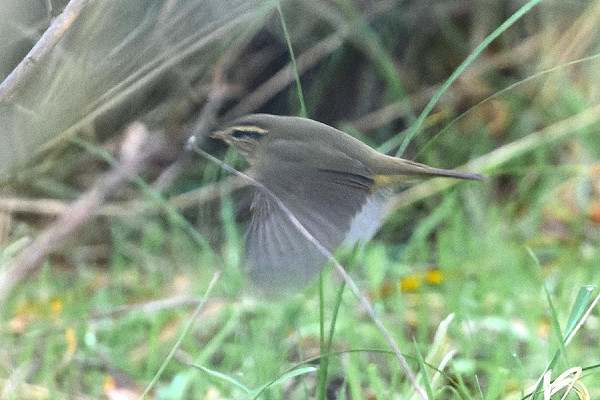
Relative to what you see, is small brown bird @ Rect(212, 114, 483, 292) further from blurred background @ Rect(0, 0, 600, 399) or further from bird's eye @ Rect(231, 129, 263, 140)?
blurred background @ Rect(0, 0, 600, 399)

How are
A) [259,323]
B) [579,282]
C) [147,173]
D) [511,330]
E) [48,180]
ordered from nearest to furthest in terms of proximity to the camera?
[511,330] → [259,323] → [579,282] → [48,180] → [147,173]

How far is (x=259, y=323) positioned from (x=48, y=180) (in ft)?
3.15

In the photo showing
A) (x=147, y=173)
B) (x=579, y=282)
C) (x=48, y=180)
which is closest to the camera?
(x=579, y=282)

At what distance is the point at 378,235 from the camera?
2285 millimetres

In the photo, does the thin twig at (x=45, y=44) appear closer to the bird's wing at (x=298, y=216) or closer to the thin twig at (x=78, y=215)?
the bird's wing at (x=298, y=216)

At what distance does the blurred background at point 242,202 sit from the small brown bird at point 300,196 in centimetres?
12

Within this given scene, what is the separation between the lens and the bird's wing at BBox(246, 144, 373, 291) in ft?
2.47

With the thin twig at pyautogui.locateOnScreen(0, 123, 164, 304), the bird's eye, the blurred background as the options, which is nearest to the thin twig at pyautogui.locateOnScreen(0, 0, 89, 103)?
the blurred background

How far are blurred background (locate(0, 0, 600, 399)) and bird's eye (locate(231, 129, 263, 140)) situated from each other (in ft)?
0.39

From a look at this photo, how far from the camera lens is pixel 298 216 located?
0.78 meters

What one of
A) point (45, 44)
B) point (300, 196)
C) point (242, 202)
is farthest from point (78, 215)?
point (300, 196)

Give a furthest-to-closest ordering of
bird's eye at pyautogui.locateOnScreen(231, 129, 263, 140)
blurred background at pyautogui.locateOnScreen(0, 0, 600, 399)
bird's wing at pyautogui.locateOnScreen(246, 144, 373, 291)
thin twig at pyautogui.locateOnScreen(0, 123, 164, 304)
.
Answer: thin twig at pyautogui.locateOnScreen(0, 123, 164, 304)
blurred background at pyautogui.locateOnScreen(0, 0, 600, 399)
bird's eye at pyautogui.locateOnScreen(231, 129, 263, 140)
bird's wing at pyautogui.locateOnScreen(246, 144, 373, 291)

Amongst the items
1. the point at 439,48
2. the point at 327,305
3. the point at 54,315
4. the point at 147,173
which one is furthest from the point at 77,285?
the point at 439,48

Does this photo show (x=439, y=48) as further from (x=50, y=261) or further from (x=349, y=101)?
(x=50, y=261)
